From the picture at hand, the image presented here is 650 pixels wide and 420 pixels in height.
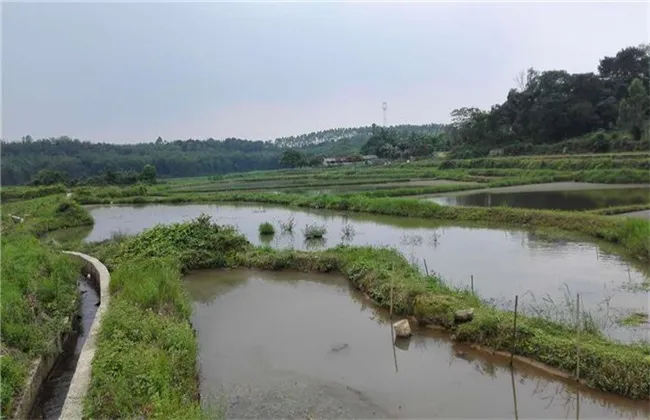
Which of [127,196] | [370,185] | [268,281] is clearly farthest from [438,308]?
Result: [127,196]

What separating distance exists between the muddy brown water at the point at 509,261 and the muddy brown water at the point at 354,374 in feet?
6.11

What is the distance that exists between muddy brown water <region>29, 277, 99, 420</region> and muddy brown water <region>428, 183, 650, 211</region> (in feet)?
52.8

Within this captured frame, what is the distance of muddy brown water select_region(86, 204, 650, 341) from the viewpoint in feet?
29.1

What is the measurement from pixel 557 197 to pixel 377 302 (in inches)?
600

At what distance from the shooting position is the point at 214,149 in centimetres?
10919

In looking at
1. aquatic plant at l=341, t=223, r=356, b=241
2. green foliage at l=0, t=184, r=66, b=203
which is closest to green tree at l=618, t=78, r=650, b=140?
aquatic plant at l=341, t=223, r=356, b=241

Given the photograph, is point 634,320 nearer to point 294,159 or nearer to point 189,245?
point 189,245

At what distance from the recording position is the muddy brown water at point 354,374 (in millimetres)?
6004

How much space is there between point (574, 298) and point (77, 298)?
10018 mm

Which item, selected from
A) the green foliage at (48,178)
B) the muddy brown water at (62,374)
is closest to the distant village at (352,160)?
the green foliage at (48,178)

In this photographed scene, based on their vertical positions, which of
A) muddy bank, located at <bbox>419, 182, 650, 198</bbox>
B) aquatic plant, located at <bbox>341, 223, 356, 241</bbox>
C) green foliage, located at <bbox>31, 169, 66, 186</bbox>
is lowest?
aquatic plant, located at <bbox>341, 223, 356, 241</bbox>

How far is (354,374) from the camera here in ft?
23.1

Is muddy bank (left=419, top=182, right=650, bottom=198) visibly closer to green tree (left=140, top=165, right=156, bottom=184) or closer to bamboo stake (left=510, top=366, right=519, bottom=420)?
bamboo stake (left=510, top=366, right=519, bottom=420)

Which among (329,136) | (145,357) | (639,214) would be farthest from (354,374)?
(329,136)
